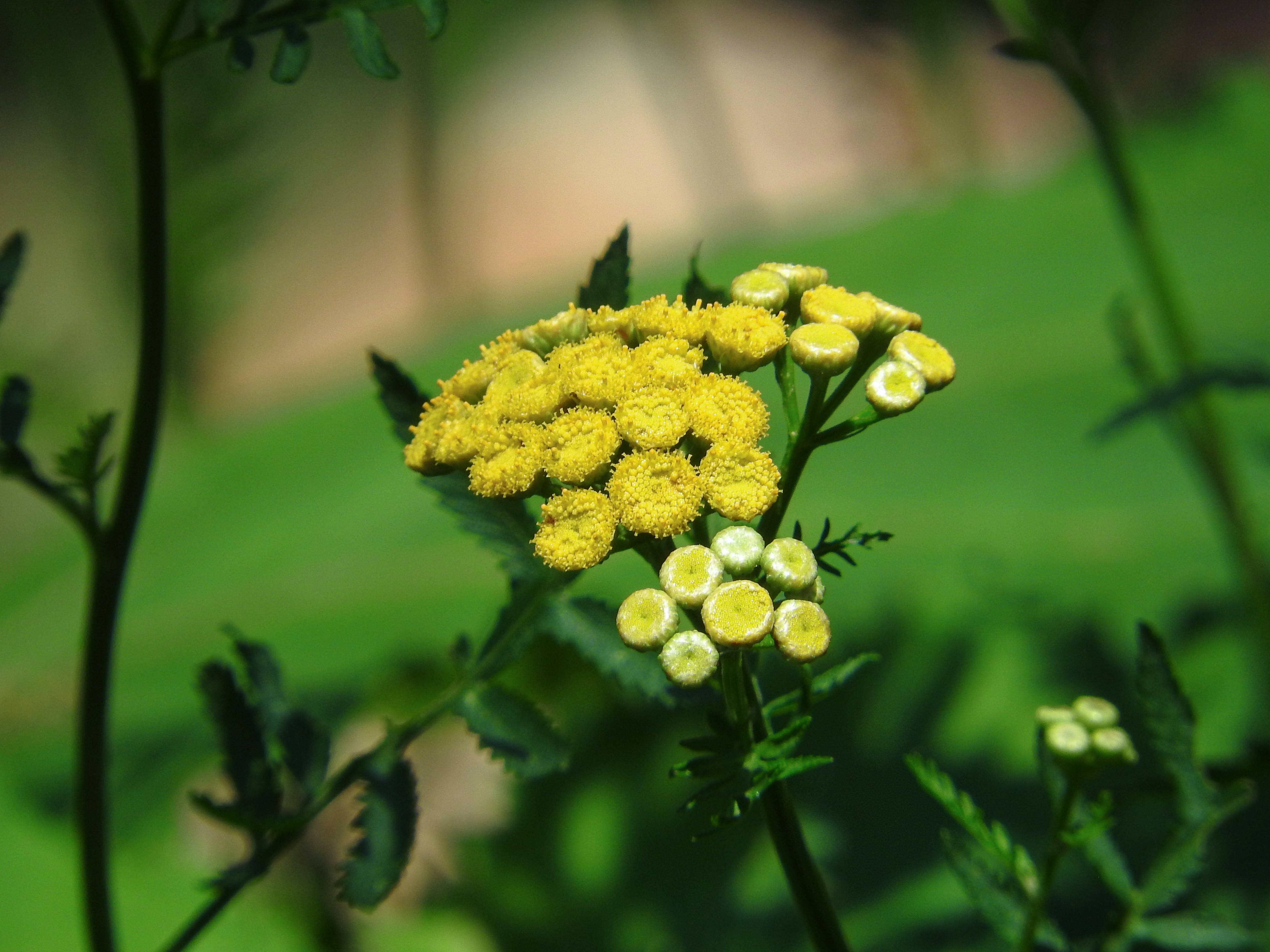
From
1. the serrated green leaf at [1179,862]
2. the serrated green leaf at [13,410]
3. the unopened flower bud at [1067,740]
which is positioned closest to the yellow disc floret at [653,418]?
the unopened flower bud at [1067,740]

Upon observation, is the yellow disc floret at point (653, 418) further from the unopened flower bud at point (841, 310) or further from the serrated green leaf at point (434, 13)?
the serrated green leaf at point (434, 13)

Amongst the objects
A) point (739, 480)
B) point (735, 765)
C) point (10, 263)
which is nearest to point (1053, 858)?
point (735, 765)

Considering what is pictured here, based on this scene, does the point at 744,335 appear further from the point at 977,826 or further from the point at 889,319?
the point at 977,826

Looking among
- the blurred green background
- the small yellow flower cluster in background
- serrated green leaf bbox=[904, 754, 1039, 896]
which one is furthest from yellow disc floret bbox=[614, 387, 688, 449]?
the blurred green background

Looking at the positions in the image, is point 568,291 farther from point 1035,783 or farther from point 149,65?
point 149,65

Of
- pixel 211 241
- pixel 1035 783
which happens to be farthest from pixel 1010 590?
pixel 211 241
